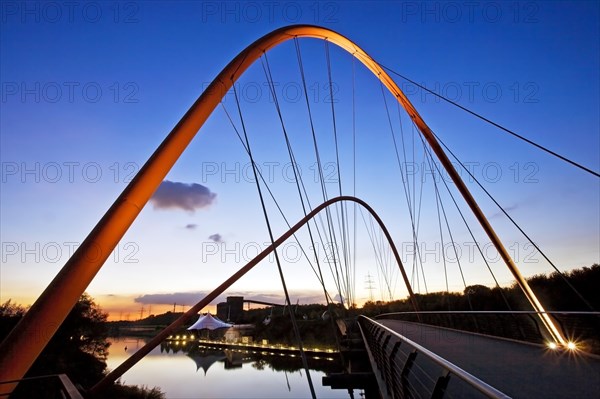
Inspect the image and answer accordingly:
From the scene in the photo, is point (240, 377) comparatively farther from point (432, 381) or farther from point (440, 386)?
point (440, 386)

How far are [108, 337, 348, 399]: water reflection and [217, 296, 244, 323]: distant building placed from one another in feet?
136

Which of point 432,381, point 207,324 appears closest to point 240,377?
point 207,324

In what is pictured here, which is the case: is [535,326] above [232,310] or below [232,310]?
above

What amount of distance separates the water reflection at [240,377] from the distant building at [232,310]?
136ft

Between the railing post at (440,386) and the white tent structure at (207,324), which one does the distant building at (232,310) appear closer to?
the white tent structure at (207,324)

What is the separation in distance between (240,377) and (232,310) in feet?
200

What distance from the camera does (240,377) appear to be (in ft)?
135

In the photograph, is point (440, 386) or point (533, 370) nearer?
point (440, 386)

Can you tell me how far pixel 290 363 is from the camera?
47.5m

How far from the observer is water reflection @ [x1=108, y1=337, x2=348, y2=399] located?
111ft

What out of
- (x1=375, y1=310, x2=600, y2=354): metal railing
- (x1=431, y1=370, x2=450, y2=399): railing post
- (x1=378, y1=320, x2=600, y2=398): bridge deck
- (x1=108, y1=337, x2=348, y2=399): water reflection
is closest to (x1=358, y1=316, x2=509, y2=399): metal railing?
(x1=431, y1=370, x2=450, y2=399): railing post

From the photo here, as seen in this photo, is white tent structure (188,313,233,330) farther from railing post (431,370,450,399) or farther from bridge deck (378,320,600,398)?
railing post (431,370,450,399)

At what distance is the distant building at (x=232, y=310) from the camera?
325 feet

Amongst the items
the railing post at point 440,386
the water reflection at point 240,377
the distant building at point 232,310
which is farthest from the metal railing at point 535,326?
the distant building at point 232,310
